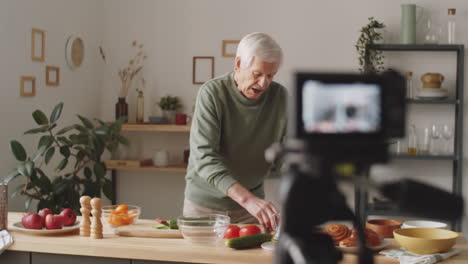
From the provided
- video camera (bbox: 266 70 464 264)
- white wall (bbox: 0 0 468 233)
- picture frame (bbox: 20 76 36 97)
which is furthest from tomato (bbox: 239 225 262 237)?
white wall (bbox: 0 0 468 233)

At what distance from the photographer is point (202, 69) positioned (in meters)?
5.28

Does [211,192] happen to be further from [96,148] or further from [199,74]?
[199,74]

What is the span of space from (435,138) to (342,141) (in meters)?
4.43

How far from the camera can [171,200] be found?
5.42 meters

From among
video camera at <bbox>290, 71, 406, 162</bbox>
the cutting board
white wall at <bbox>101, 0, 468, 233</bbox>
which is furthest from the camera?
white wall at <bbox>101, 0, 468, 233</bbox>

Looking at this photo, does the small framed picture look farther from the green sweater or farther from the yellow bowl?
the yellow bowl

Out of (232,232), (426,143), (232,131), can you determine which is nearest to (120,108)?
(426,143)

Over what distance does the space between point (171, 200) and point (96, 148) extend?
119 cm

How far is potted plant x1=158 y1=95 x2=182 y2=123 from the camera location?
17.1 ft

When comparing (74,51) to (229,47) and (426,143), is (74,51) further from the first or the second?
(426,143)

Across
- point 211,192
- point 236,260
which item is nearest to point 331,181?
point 236,260

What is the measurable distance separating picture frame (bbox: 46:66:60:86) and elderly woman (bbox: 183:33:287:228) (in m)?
2.13

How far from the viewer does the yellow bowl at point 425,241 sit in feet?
7.13

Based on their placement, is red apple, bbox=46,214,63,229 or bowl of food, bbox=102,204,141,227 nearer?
red apple, bbox=46,214,63,229
